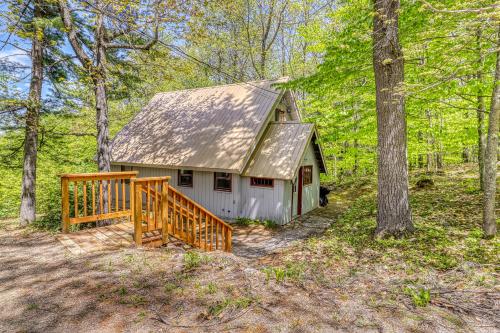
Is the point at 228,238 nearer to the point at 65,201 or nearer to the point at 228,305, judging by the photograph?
the point at 65,201

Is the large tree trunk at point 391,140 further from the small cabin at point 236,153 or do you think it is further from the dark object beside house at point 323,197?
the dark object beside house at point 323,197

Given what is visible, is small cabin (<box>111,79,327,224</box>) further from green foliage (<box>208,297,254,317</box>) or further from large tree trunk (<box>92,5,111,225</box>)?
green foliage (<box>208,297,254,317</box>)

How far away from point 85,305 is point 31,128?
28.4ft

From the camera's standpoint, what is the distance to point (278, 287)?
3.53m

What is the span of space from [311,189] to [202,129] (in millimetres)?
5897

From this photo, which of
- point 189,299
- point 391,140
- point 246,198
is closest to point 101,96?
point 246,198

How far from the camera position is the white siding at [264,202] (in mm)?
10695

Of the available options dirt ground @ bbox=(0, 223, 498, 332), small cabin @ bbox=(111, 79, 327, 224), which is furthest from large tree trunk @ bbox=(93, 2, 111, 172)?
small cabin @ bbox=(111, 79, 327, 224)

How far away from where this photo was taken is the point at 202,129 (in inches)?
507

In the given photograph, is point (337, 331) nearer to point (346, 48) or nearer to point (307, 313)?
point (307, 313)

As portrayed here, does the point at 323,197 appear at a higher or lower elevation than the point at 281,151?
lower

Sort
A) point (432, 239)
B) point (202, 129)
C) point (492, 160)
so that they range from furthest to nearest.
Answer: point (202, 129) → point (432, 239) → point (492, 160)

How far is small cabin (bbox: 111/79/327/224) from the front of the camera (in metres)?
10.9

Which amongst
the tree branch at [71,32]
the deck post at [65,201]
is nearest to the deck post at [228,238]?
the deck post at [65,201]
